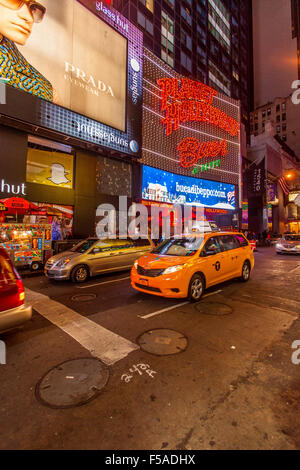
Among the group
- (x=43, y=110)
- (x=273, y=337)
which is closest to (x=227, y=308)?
(x=273, y=337)

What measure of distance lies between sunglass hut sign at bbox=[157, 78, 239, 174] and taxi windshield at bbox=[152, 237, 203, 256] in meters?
19.9

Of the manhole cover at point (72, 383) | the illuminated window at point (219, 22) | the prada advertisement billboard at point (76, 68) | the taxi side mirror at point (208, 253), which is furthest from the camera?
the illuminated window at point (219, 22)

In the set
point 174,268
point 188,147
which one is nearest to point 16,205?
point 174,268

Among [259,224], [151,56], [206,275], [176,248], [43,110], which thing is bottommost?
[206,275]

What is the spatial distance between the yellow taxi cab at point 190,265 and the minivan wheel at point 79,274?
2779mm

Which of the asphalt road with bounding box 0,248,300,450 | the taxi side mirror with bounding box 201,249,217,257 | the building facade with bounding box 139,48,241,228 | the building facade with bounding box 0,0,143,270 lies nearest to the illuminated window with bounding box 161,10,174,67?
the building facade with bounding box 139,48,241,228

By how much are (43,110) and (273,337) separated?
1655 cm

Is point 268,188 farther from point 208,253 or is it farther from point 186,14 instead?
point 208,253

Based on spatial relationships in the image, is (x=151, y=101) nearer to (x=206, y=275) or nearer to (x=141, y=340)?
(x=206, y=275)

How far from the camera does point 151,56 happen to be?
2234 centimetres

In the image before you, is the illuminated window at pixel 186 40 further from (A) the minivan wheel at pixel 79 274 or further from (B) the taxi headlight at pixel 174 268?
(B) the taxi headlight at pixel 174 268

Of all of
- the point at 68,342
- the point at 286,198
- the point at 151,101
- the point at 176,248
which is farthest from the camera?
the point at 286,198

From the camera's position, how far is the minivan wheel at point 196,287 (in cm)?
571

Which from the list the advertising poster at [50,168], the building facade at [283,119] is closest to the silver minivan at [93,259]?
the advertising poster at [50,168]
